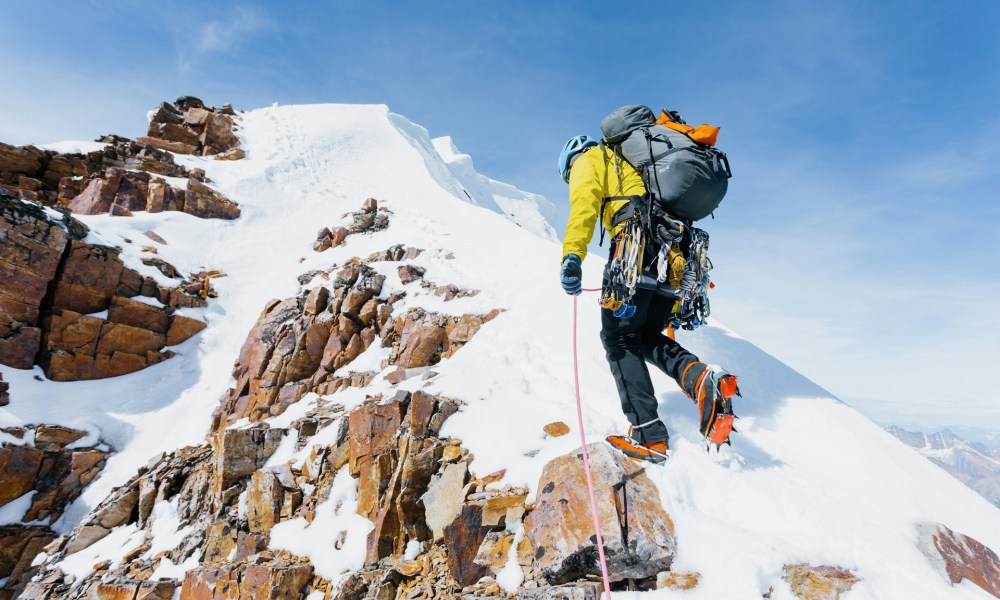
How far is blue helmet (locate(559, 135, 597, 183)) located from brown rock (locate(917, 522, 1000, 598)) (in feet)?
14.6

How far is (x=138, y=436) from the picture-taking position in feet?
35.3

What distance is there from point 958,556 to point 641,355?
9.28 feet

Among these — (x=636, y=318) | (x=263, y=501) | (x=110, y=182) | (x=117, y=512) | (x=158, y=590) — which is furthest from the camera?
(x=110, y=182)

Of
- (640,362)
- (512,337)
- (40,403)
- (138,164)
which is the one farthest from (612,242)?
(138,164)

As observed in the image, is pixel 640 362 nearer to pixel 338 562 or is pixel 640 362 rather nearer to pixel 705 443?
pixel 705 443

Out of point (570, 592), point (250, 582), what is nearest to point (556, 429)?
point (570, 592)

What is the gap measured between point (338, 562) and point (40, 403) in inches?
412

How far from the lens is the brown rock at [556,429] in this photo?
16.1 feet

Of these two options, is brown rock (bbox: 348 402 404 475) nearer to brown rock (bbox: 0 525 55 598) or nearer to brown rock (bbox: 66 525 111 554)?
brown rock (bbox: 66 525 111 554)

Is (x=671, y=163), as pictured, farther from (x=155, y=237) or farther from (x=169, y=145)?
(x=169, y=145)

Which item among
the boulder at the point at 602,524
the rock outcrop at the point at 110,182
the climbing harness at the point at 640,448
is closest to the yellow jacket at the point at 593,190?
the climbing harness at the point at 640,448

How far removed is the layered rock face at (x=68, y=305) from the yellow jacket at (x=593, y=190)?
44.0 feet

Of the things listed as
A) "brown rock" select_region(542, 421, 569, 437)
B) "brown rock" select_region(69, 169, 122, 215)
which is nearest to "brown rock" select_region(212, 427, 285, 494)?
"brown rock" select_region(542, 421, 569, 437)

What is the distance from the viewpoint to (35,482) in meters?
9.20
